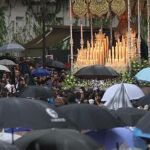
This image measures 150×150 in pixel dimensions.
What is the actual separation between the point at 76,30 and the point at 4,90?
1093 cm

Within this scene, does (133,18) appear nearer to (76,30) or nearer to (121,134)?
(76,30)

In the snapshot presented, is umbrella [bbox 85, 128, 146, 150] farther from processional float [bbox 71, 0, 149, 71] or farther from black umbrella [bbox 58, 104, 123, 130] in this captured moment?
processional float [bbox 71, 0, 149, 71]

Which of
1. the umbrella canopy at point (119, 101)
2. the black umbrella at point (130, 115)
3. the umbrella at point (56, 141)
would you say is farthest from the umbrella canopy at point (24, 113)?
the umbrella canopy at point (119, 101)

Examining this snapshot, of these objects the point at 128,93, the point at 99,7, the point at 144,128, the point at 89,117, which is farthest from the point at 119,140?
the point at 99,7

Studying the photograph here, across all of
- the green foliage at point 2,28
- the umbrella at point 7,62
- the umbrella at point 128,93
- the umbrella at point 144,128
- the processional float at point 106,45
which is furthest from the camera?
the green foliage at point 2,28

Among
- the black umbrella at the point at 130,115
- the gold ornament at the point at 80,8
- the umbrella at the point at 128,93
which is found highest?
the gold ornament at the point at 80,8

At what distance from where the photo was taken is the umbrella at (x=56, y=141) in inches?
251

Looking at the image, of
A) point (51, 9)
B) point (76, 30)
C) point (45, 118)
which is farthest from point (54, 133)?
point (51, 9)

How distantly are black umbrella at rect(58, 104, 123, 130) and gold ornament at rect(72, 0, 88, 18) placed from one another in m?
17.2

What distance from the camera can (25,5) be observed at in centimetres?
4906

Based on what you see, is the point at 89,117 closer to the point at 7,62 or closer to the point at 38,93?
the point at 38,93

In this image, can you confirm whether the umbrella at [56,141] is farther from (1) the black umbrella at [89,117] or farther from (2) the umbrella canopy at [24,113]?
(1) the black umbrella at [89,117]

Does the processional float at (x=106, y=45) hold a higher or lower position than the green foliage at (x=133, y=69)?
higher

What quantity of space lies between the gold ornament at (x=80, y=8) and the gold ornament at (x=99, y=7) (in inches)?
9.7
